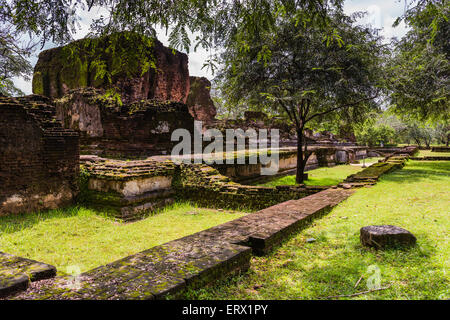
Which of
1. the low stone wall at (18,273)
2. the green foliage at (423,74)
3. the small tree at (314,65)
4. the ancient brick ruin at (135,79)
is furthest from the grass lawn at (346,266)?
the ancient brick ruin at (135,79)

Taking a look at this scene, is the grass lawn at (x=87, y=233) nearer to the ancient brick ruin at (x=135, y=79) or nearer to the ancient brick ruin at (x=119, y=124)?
the ancient brick ruin at (x=119, y=124)

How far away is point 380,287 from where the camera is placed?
2027 millimetres

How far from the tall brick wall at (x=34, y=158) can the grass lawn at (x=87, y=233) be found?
1.36ft

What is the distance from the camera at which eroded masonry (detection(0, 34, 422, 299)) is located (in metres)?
→ 1.98

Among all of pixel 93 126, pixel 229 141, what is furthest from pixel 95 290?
pixel 229 141

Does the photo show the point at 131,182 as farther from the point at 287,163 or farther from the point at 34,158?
the point at 287,163

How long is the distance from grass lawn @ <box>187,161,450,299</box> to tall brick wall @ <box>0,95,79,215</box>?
212 inches

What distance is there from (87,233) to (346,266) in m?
4.57

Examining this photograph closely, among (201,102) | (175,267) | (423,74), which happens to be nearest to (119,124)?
(175,267)

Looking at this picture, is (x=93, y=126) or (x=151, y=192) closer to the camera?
(x=151, y=192)

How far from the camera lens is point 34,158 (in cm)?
596

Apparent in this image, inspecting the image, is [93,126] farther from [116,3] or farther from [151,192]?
[116,3]

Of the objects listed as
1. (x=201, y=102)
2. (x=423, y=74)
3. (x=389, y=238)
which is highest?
(x=201, y=102)

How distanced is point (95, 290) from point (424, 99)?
12.2 meters
